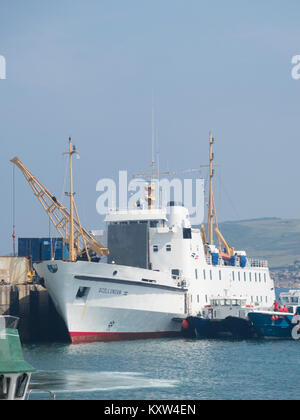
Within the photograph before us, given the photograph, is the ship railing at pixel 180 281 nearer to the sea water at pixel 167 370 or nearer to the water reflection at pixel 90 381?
the sea water at pixel 167 370

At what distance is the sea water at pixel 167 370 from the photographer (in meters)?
32.2

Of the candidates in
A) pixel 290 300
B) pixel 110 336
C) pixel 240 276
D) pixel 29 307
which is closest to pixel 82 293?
pixel 110 336

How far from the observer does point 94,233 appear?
62.0 meters

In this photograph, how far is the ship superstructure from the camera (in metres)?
50.2

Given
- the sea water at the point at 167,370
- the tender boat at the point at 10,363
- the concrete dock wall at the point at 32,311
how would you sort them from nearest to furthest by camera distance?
the tender boat at the point at 10,363 < the sea water at the point at 167,370 < the concrete dock wall at the point at 32,311

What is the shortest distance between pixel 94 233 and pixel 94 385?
29.2m

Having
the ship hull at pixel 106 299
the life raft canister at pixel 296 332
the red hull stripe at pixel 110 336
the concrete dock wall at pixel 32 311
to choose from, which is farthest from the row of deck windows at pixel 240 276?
the concrete dock wall at pixel 32 311

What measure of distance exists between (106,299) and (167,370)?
12422 millimetres

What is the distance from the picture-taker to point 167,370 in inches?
1533

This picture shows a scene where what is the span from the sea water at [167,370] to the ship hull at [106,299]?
1.31 meters

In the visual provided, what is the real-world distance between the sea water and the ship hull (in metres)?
1.31

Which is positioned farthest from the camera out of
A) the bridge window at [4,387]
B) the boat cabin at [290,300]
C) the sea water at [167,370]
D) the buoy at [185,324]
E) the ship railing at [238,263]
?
the boat cabin at [290,300]
